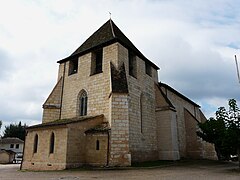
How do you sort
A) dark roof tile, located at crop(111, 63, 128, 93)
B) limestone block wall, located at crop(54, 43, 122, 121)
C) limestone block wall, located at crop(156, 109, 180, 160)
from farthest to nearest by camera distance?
limestone block wall, located at crop(156, 109, 180, 160)
limestone block wall, located at crop(54, 43, 122, 121)
dark roof tile, located at crop(111, 63, 128, 93)

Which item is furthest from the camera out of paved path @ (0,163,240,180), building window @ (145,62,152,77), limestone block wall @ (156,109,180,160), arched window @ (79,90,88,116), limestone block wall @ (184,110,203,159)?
limestone block wall @ (184,110,203,159)

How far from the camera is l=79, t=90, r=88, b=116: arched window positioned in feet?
61.0

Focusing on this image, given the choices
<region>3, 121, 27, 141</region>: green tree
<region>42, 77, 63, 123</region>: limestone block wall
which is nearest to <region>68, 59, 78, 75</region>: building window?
<region>42, 77, 63, 123</region>: limestone block wall

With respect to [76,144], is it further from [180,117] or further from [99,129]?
[180,117]

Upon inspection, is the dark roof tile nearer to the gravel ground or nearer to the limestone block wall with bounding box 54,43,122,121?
the limestone block wall with bounding box 54,43,122,121

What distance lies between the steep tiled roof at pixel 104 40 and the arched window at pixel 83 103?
402cm

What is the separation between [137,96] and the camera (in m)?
18.7

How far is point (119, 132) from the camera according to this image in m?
14.8

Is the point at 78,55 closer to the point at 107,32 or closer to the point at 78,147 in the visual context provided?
the point at 107,32

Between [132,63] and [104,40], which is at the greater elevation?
[104,40]

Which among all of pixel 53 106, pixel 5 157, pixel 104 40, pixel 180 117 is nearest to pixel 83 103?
pixel 53 106

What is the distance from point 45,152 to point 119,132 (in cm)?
534

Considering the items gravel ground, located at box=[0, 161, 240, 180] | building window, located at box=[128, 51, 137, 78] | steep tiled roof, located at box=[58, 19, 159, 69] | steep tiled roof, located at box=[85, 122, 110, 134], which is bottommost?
gravel ground, located at box=[0, 161, 240, 180]

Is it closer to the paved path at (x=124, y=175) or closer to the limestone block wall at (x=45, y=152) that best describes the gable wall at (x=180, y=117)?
the paved path at (x=124, y=175)
